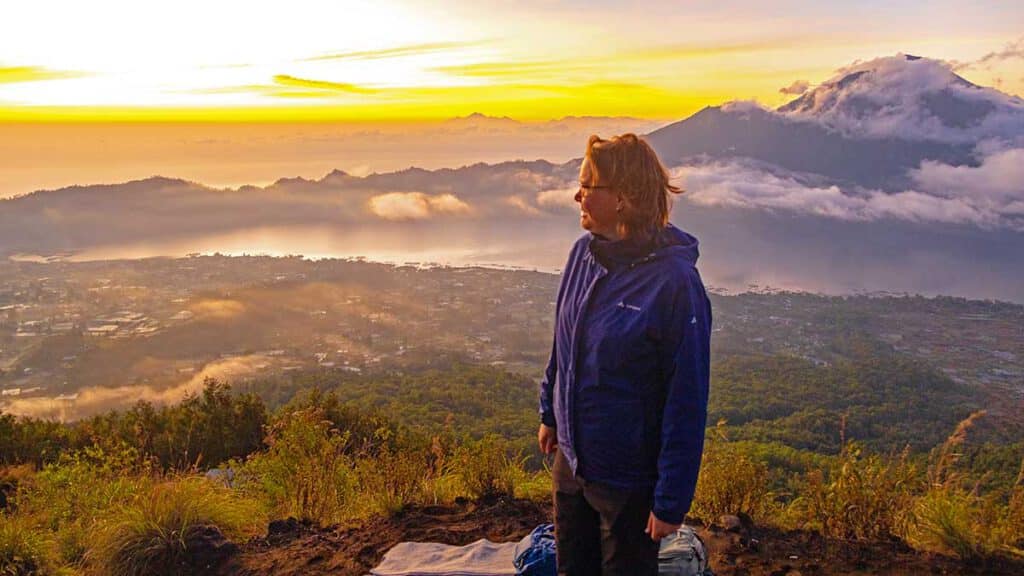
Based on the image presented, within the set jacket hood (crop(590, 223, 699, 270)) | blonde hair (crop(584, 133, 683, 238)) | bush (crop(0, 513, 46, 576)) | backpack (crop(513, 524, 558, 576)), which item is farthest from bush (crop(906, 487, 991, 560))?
bush (crop(0, 513, 46, 576))

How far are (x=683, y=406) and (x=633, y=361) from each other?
0.19 m

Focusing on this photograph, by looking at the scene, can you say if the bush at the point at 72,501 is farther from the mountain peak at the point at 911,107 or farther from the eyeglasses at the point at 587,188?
the mountain peak at the point at 911,107

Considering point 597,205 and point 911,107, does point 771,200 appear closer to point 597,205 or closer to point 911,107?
point 911,107

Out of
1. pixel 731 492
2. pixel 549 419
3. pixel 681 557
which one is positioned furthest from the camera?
pixel 731 492

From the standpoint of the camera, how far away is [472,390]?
22672 millimetres

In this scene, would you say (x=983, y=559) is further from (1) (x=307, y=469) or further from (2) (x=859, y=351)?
(2) (x=859, y=351)

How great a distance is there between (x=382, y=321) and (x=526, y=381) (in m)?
22.9

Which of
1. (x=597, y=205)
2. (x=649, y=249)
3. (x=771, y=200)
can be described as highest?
(x=597, y=205)

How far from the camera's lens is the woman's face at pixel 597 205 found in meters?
2.19

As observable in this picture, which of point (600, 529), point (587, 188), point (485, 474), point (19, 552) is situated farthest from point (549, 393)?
point (19, 552)

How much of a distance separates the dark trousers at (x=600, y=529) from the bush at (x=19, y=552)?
2948 millimetres

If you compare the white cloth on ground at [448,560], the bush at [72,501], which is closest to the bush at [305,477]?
the bush at [72,501]

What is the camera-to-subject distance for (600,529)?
2336 mm

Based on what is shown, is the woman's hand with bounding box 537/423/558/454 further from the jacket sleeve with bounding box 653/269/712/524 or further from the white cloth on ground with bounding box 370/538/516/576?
the white cloth on ground with bounding box 370/538/516/576
